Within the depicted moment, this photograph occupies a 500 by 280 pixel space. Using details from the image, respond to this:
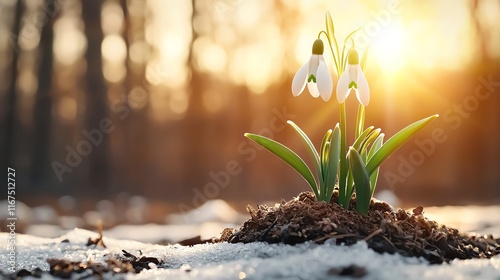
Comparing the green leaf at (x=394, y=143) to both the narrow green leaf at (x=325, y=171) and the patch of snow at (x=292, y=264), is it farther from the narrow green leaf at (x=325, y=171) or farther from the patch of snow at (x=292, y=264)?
the patch of snow at (x=292, y=264)

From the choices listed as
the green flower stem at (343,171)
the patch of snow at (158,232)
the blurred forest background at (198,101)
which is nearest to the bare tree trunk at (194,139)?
the blurred forest background at (198,101)

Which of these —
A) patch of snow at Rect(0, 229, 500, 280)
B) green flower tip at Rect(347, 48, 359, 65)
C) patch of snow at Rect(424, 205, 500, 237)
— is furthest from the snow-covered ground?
patch of snow at Rect(424, 205, 500, 237)

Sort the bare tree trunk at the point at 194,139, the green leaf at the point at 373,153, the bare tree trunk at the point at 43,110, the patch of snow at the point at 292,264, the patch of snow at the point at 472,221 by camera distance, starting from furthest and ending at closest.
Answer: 1. the bare tree trunk at the point at 194,139
2. the bare tree trunk at the point at 43,110
3. the patch of snow at the point at 472,221
4. the green leaf at the point at 373,153
5. the patch of snow at the point at 292,264

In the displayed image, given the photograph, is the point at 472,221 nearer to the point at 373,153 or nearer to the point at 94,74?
the point at 373,153

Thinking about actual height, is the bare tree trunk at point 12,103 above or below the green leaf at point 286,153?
above

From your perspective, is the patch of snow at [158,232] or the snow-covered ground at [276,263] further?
the patch of snow at [158,232]

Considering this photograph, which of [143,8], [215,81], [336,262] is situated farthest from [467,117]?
[336,262]

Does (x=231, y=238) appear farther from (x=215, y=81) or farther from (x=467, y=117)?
(x=467, y=117)
